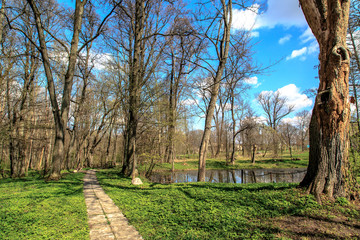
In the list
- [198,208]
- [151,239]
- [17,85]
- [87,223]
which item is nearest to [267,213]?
[198,208]

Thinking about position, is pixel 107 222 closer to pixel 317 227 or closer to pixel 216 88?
pixel 317 227

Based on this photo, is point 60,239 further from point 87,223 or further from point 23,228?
point 23,228

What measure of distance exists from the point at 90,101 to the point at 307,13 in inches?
706

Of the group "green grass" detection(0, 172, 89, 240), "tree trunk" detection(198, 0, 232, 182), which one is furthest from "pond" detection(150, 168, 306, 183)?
"green grass" detection(0, 172, 89, 240)

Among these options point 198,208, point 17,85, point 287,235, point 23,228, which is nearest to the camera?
point 287,235

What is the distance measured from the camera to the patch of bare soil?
2.69m

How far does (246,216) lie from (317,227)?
1.07 metres

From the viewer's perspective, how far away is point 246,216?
3.46 metres

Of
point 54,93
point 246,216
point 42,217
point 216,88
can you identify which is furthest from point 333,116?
point 54,93

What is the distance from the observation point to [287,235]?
2732mm

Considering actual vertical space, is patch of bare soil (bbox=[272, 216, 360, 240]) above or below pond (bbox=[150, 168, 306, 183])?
above

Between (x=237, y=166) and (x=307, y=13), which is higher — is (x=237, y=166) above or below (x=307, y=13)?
below

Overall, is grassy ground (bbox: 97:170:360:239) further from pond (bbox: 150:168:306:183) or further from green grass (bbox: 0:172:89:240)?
pond (bbox: 150:168:306:183)

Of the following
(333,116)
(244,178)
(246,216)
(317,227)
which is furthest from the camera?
(244,178)
